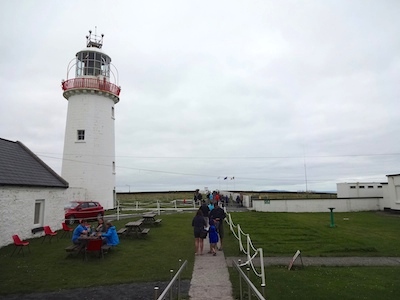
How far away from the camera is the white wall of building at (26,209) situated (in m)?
13.7

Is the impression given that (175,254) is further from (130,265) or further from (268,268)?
(268,268)

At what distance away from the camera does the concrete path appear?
23.3ft

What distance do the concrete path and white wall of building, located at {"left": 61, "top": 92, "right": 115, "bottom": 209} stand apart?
18657mm

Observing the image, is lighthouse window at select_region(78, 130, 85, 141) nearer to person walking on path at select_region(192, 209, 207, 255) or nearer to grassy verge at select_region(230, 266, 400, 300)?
person walking on path at select_region(192, 209, 207, 255)

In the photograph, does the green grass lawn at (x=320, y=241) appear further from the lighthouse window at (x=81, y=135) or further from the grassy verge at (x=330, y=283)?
the lighthouse window at (x=81, y=135)

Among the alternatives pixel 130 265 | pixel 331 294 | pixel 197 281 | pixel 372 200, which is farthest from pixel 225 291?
pixel 372 200

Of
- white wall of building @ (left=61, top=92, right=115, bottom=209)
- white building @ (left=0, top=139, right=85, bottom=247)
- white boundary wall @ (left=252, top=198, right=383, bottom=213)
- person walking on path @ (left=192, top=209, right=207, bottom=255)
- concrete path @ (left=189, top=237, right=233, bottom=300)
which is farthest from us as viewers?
white boundary wall @ (left=252, top=198, right=383, bottom=213)

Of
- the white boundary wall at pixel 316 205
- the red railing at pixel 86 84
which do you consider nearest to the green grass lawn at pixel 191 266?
the white boundary wall at pixel 316 205

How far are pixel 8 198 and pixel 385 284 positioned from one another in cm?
1467

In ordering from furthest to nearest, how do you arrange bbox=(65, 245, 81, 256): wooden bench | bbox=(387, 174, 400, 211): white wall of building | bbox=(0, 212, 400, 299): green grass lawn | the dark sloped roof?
bbox=(387, 174, 400, 211): white wall of building < the dark sloped roof < bbox=(65, 245, 81, 256): wooden bench < bbox=(0, 212, 400, 299): green grass lawn

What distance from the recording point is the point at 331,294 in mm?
7230

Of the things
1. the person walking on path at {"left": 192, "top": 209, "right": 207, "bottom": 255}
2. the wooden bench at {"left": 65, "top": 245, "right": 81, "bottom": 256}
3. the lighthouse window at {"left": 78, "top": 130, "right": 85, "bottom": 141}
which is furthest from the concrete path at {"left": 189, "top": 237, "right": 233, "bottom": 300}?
the lighthouse window at {"left": 78, "top": 130, "right": 85, "bottom": 141}

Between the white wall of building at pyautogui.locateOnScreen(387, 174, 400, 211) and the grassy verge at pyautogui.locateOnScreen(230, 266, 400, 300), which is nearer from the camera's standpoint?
the grassy verge at pyautogui.locateOnScreen(230, 266, 400, 300)

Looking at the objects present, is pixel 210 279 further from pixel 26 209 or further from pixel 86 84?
pixel 86 84
